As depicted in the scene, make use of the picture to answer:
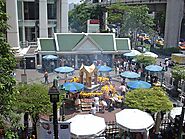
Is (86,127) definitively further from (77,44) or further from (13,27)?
(13,27)

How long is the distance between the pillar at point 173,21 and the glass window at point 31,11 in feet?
80.9

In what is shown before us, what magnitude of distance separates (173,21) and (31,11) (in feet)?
86.1

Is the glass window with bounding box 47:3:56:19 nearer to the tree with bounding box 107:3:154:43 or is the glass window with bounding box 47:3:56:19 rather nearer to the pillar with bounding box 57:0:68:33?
the pillar with bounding box 57:0:68:33

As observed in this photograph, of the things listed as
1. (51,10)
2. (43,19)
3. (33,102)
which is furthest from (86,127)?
(51,10)

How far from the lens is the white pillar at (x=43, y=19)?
133 ft

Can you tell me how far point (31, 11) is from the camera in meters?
41.9

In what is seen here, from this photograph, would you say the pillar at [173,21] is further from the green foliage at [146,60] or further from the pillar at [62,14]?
the green foliage at [146,60]

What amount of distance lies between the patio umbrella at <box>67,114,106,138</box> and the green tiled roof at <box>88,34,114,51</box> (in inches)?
815

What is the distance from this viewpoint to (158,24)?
75.7 meters

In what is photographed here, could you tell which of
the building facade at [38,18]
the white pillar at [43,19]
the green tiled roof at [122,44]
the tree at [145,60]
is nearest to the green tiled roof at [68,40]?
the green tiled roof at [122,44]

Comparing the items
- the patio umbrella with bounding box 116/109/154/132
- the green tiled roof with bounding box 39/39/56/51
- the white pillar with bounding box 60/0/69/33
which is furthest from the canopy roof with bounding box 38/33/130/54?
the patio umbrella with bounding box 116/109/154/132

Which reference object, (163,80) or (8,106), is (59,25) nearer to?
(163,80)

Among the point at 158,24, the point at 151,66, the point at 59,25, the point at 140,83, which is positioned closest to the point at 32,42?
the point at 59,25

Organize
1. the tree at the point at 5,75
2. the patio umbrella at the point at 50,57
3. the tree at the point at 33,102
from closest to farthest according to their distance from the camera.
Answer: the tree at the point at 5,75, the tree at the point at 33,102, the patio umbrella at the point at 50,57
